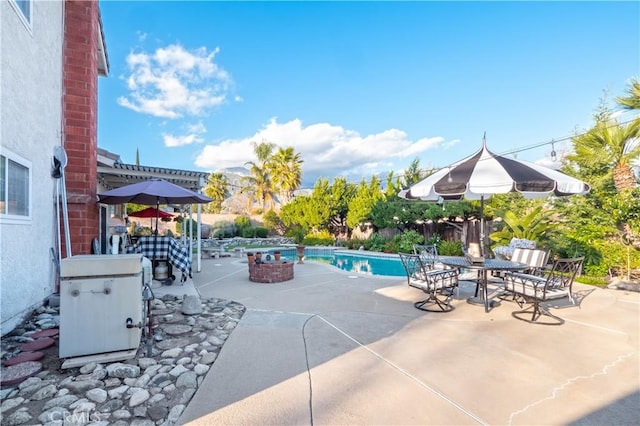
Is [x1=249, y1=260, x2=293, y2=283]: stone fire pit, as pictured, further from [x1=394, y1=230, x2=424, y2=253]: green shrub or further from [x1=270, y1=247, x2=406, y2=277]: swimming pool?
[x1=394, y1=230, x2=424, y2=253]: green shrub

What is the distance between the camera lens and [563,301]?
5797 mm

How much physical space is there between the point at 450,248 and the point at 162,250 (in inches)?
565

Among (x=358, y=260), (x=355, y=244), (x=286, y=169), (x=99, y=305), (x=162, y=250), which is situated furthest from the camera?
(x=286, y=169)

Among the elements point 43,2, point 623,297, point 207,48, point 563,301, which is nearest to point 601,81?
point 623,297

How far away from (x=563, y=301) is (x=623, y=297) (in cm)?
163

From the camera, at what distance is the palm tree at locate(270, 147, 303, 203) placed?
3125 centimetres

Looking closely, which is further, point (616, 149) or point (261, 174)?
point (261, 174)

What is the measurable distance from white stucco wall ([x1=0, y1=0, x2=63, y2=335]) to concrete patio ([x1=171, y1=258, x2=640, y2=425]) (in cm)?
294

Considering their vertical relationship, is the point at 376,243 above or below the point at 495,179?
below

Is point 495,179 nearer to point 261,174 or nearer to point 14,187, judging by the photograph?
point 14,187

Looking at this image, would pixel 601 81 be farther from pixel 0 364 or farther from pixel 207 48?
pixel 0 364

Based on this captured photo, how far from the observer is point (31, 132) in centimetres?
436

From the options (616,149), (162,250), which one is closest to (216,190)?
(162,250)

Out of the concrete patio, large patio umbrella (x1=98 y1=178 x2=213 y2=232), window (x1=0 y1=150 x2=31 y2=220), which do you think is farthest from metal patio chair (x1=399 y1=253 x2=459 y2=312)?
window (x1=0 y1=150 x2=31 y2=220)
